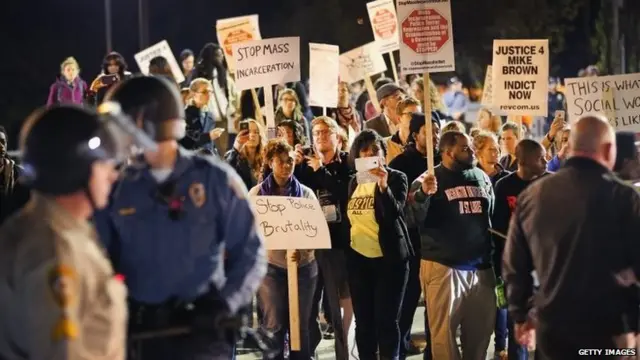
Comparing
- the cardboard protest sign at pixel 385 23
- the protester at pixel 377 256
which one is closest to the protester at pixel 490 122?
the cardboard protest sign at pixel 385 23

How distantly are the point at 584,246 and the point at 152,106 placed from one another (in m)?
2.47

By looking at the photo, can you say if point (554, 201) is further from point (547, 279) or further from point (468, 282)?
point (468, 282)

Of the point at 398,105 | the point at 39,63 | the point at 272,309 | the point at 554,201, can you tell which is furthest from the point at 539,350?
the point at 39,63

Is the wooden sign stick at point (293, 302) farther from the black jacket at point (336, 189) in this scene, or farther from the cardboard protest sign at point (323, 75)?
the cardboard protest sign at point (323, 75)

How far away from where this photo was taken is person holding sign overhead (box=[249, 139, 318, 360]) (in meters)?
8.98

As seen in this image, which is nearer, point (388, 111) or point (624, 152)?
point (624, 152)

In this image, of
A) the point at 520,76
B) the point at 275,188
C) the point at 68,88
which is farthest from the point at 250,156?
the point at 68,88

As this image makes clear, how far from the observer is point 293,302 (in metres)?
8.74

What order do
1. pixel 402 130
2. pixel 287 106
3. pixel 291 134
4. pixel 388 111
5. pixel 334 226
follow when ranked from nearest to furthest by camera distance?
pixel 334 226 → pixel 291 134 → pixel 402 130 → pixel 388 111 → pixel 287 106

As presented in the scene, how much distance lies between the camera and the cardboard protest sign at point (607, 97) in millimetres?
11344

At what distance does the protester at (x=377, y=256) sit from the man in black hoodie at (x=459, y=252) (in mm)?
245

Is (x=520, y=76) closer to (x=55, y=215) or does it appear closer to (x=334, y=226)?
(x=334, y=226)

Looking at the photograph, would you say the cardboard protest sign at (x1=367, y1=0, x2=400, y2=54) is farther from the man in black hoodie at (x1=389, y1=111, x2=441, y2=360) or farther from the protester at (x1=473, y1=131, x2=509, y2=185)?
the protester at (x1=473, y1=131, x2=509, y2=185)

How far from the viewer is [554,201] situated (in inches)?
235
